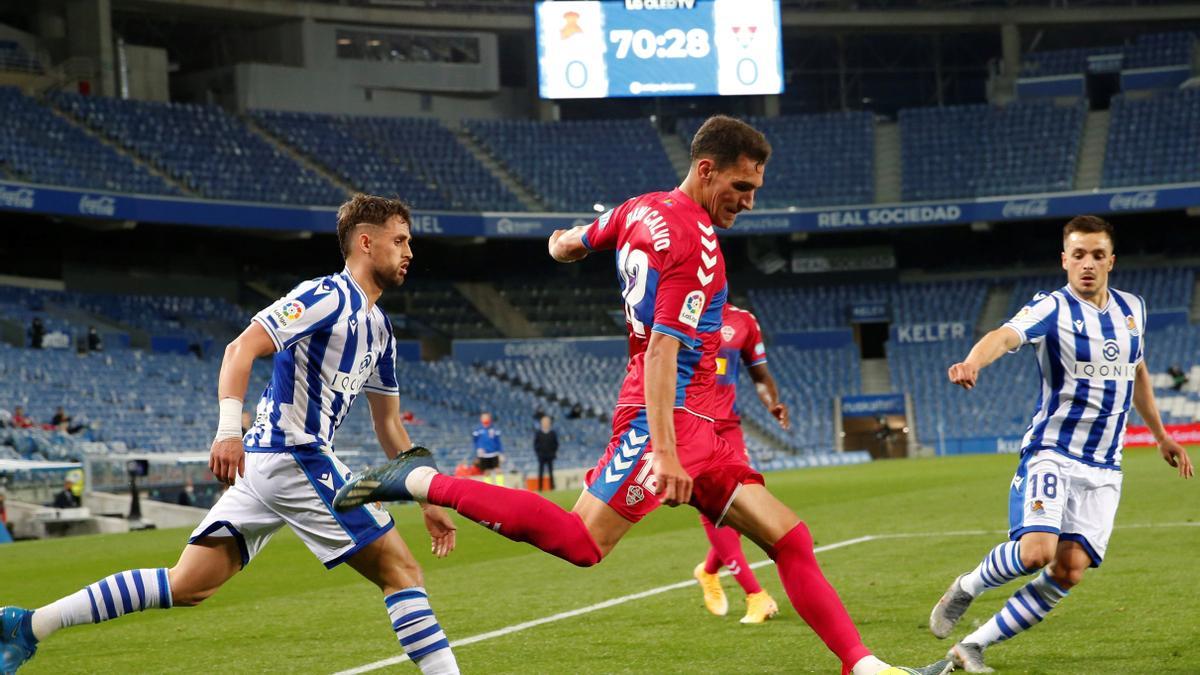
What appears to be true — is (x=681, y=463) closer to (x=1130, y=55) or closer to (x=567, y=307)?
(x=567, y=307)

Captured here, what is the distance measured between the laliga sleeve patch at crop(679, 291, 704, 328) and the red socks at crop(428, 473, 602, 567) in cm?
94

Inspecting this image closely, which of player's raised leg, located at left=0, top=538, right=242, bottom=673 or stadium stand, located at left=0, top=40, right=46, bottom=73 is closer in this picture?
player's raised leg, located at left=0, top=538, right=242, bottom=673

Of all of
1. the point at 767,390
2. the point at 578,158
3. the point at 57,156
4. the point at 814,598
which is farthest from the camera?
the point at 578,158

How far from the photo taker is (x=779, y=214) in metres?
48.6

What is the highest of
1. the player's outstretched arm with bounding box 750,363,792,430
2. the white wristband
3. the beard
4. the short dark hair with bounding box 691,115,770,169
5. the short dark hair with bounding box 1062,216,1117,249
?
→ the short dark hair with bounding box 691,115,770,169

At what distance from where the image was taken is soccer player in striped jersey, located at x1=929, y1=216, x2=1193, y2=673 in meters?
7.08

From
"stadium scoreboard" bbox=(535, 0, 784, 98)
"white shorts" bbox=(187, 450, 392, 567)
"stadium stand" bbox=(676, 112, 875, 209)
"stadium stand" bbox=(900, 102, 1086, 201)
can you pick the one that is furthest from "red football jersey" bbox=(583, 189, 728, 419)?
"stadium stand" bbox=(900, 102, 1086, 201)

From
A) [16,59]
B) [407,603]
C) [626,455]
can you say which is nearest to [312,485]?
[407,603]

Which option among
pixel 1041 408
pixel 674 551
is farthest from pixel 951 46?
pixel 1041 408

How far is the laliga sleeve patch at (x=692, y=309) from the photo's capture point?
5.56 m

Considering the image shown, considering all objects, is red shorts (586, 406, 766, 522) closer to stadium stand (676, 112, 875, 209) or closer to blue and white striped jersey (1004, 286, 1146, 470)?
blue and white striped jersey (1004, 286, 1146, 470)

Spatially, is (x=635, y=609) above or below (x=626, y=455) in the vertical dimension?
below

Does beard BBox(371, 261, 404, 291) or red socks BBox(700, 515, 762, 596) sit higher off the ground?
A: beard BBox(371, 261, 404, 291)

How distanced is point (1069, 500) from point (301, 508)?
150 inches
